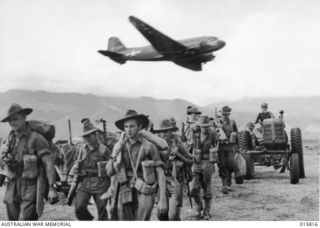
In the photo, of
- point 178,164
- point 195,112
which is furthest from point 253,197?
point 178,164

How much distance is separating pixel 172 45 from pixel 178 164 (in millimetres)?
11841

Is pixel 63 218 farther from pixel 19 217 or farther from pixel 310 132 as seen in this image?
pixel 310 132

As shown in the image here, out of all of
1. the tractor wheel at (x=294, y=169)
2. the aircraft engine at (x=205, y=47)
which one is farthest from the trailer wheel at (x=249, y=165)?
the aircraft engine at (x=205, y=47)

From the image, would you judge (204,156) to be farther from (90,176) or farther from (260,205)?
(90,176)

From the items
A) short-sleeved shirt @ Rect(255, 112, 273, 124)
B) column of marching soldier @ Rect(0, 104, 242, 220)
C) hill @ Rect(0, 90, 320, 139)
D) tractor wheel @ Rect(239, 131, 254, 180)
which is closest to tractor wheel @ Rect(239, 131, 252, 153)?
tractor wheel @ Rect(239, 131, 254, 180)

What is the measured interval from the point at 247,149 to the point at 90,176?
7.65 meters

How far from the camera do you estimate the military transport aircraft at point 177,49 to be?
56.6 feet

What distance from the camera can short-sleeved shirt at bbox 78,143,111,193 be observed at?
6363 mm

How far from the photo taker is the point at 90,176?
6.40 m

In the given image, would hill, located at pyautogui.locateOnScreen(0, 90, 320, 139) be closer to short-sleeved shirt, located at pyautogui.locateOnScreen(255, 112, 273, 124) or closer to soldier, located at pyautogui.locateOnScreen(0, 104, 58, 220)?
short-sleeved shirt, located at pyautogui.locateOnScreen(255, 112, 273, 124)

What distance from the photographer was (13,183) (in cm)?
558

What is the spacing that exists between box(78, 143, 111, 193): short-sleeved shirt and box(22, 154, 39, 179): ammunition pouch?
1.05 m

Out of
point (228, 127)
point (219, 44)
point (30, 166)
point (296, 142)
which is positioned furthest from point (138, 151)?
point (219, 44)

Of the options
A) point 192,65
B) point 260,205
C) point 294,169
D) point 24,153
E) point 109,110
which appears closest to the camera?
point 24,153
